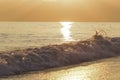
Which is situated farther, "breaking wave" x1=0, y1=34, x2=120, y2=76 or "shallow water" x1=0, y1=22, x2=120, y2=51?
"shallow water" x1=0, y1=22, x2=120, y2=51

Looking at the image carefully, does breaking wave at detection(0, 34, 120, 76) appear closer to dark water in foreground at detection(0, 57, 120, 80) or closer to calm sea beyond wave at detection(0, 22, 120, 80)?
calm sea beyond wave at detection(0, 22, 120, 80)

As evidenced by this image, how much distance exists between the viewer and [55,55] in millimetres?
19172

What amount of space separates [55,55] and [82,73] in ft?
10.3

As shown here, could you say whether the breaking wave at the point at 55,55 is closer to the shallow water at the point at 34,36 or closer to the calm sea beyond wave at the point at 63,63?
the calm sea beyond wave at the point at 63,63

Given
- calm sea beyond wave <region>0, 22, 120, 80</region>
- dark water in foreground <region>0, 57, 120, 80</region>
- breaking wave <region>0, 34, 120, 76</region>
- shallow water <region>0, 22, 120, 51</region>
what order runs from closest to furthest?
dark water in foreground <region>0, 57, 120, 80</region> → calm sea beyond wave <region>0, 22, 120, 80</region> → breaking wave <region>0, 34, 120, 76</region> → shallow water <region>0, 22, 120, 51</region>

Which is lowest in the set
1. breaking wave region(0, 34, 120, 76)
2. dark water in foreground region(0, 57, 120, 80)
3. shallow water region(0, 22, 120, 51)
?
dark water in foreground region(0, 57, 120, 80)

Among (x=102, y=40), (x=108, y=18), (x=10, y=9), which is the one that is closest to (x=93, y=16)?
(x=108, y=18)

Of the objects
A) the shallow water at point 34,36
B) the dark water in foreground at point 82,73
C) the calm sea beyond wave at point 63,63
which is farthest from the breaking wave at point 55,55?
the shallow water at point 34,36

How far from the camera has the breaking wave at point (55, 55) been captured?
1681cm

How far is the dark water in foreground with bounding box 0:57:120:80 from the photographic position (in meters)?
15.4

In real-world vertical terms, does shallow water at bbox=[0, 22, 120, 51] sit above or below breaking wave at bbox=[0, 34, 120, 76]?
above

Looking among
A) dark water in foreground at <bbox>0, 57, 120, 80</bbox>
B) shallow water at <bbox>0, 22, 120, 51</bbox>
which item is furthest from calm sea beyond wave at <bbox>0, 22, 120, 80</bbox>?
shallow water at <bbox>0, 22, 120, 51</bbox>

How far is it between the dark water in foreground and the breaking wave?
75cm

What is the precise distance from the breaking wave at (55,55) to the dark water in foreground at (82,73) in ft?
2.46
